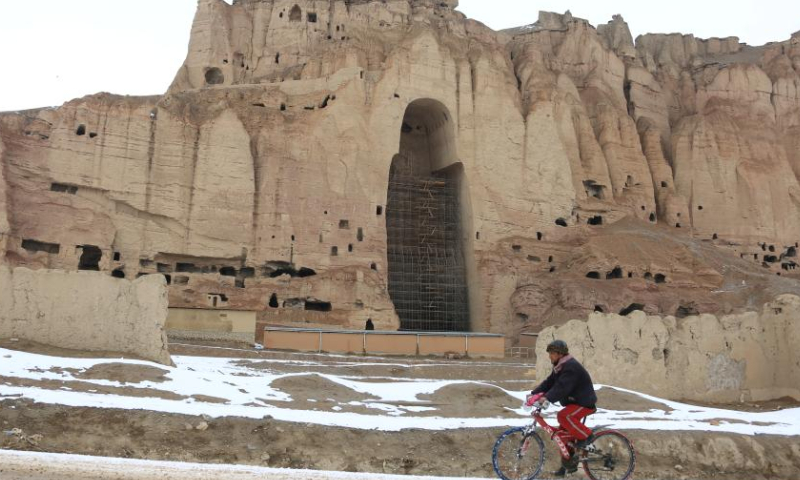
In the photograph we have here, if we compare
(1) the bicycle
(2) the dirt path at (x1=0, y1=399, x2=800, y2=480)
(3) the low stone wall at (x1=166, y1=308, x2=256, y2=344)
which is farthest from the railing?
(1) the bicycle

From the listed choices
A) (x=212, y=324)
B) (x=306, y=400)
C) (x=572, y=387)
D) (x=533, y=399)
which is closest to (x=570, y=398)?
(x=572, y=387)

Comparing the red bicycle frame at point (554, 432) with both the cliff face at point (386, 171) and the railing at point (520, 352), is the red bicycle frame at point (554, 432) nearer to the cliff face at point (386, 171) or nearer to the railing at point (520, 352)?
the railing at point (520, 352)

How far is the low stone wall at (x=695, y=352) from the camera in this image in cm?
1834

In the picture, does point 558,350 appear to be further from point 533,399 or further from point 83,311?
point 83,311

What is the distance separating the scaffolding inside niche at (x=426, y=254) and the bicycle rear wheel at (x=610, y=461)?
104 ft

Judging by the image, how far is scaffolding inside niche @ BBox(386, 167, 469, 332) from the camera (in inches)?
1617

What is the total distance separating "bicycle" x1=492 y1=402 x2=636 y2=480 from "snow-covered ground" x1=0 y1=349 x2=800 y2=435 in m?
3.85

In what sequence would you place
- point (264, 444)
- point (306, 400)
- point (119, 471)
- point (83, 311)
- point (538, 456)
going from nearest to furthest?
point (119, 471) < point (538, 456) < point (264, 444) < point (306, 400) < point (83, 311)

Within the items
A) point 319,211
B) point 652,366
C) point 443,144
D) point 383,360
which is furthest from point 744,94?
point 652,366

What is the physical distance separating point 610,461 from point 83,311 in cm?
1246

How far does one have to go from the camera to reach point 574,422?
343 inches

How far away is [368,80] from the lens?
4116cm

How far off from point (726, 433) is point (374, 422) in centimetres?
639

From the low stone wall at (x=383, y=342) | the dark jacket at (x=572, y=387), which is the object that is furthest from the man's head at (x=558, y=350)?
the low stone wall at (x=383, y=342)
